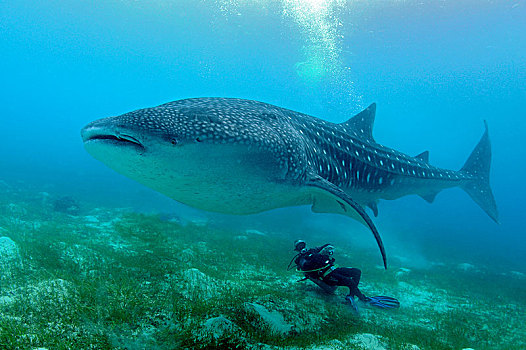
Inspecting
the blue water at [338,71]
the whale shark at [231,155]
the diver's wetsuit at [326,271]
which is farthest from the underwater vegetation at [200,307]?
the blue water at [338,71]

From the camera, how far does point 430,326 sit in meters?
6.29

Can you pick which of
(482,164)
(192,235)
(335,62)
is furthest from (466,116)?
(192,235)

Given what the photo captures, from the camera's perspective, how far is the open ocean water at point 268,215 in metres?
4.03

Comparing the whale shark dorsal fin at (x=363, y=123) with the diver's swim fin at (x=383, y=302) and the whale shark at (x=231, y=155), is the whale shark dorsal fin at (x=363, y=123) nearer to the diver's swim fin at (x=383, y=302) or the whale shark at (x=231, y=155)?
the whale shark at (x=231, y=155)

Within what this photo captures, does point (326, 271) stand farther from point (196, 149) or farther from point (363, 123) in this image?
point (363, 123)

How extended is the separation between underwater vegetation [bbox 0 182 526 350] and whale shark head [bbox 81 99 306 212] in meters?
1.76

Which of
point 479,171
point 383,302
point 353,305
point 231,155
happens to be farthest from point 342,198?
point 479,171

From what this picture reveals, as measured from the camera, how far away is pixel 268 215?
2820 centimetres

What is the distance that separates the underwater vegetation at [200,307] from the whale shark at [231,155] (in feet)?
5.41

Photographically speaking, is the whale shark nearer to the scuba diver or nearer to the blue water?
the scuba diver

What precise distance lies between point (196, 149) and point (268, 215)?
25.0 m

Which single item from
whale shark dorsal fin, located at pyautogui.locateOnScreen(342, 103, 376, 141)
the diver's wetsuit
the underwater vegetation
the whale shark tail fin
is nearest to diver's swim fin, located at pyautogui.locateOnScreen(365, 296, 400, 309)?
the underwater vegetation

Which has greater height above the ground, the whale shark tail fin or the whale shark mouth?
the whale shark tail fin

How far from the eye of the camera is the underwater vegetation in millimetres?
Answer: 3229
